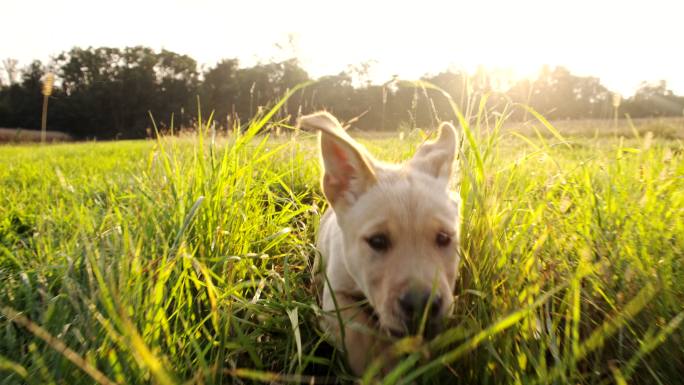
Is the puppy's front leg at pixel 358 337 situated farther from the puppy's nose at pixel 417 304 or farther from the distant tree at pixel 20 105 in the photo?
the distant tree at pixel 20 105

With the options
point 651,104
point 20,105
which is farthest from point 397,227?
point 20,105

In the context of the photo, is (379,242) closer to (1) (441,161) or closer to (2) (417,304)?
(2) (417,304)

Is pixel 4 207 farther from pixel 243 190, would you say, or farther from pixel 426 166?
pixel 426 166

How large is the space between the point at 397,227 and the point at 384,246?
0.37ft

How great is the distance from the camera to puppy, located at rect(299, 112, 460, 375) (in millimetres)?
1625

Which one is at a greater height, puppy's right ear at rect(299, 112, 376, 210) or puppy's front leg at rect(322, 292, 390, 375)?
puppy's right ear at rect(299, 112, 376, 210)

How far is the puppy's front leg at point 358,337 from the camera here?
1.73 m

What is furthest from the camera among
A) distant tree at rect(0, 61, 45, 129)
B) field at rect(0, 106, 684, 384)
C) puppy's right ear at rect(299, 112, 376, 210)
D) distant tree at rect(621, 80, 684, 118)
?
distant tree at rect(0, 61, 45, 129)

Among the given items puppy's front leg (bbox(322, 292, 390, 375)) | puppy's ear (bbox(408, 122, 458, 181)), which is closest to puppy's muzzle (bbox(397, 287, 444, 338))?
puppy's front leg (bbox(322, 292, 390, 375))

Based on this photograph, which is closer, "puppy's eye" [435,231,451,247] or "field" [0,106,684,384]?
"field" [0,106,684,384]

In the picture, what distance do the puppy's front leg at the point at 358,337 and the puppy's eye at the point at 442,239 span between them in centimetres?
44

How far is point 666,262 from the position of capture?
162 cm

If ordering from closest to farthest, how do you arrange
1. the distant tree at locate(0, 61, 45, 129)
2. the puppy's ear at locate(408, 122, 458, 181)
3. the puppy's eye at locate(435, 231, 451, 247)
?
the puppy's eye at locate(435, 231, 451, 247)
the puppy's ear at locate(408, 122, 458, 181)
the distant tree at locate(0, 61, 45, 129)

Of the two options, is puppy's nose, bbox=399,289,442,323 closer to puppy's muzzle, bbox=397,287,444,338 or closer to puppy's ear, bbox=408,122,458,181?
puppy's muzzle, bbox=397,287,444,338
